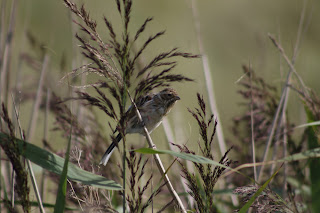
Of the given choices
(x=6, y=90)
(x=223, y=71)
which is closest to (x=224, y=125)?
(x=6, y=90)

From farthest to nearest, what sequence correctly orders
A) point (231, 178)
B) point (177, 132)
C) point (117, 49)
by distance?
point (177, 132) < point (231, 178) < point (117, 49)

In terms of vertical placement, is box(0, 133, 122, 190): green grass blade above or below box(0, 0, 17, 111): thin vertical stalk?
below

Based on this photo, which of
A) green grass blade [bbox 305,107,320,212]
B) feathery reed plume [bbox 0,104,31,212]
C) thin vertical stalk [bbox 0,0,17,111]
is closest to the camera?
feathery reed plume [bbox 0,104,31,212]

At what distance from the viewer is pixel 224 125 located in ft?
11.0

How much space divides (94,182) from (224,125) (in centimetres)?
196

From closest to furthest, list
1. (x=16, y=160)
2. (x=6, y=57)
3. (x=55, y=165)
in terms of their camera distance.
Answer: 1. (x=16, y=160)
2. (x=55, y=165)
3. (x=6, y=57)

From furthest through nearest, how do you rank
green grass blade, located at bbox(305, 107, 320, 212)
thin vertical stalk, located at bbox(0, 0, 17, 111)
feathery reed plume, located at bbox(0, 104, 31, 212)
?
thin vertical stalk, located at bbox(0, 0, 17, 111), green grass blade, located at bbox(305, 107, 320, 212), feathery reed plume, located at bbox(0, 104, 31, 212)

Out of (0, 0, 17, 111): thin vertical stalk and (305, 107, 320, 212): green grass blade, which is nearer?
(305, 107, 320, 212): green grass blade

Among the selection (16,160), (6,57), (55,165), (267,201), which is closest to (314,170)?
(267,201)

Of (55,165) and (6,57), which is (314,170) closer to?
(55,165)

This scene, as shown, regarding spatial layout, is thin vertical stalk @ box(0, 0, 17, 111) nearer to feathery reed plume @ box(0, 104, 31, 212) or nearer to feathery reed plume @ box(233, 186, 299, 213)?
feathery reed plume @ box(0, 104, 31, 212)

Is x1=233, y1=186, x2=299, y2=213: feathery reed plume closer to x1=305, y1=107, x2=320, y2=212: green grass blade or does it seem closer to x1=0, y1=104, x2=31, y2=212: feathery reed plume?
x1=305, y1=107, x2=320, y2=212: green grass blade

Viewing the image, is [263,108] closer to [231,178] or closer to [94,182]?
[231,178]

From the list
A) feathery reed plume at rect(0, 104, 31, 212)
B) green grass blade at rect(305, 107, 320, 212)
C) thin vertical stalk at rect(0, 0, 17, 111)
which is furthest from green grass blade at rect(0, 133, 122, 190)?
thin vertical stalk at rect(0, 0, 17, 111)
